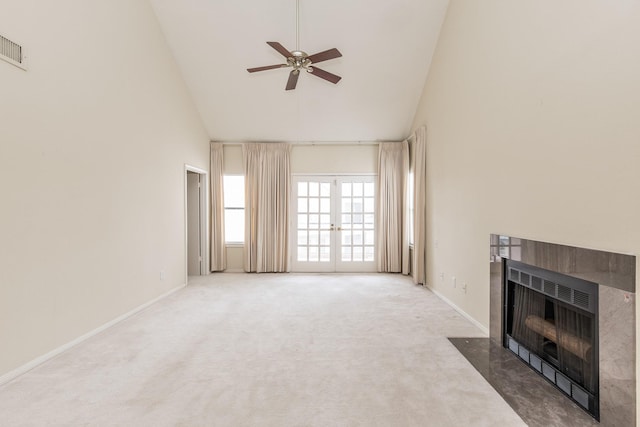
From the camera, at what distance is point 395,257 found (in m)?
6.16

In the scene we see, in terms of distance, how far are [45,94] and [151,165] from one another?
165 cm

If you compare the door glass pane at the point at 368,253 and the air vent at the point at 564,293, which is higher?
the air vent at the point at 564,293

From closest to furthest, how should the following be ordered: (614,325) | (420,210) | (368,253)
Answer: (614,325) → (420,210) → (368,253)

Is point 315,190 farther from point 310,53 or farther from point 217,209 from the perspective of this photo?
point 310,53

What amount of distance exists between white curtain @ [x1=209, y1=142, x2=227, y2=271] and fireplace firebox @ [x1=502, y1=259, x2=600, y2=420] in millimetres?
4991

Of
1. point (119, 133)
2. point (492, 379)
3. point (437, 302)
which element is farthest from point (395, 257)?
point (119, 133)

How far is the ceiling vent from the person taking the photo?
230 cm

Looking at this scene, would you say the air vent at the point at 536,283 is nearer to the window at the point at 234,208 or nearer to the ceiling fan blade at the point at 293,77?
the ceiling fan blade at the point at 293,77

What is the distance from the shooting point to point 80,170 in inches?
119

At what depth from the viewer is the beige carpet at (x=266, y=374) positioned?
1.91 metres

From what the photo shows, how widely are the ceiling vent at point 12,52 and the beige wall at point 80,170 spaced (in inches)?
2.4

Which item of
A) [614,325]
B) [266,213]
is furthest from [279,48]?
[266,213]

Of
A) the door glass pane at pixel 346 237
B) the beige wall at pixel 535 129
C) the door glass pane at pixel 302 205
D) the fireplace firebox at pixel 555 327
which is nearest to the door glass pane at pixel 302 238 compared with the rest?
the door glass pane at pixel 302 205

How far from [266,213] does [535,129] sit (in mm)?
4729
